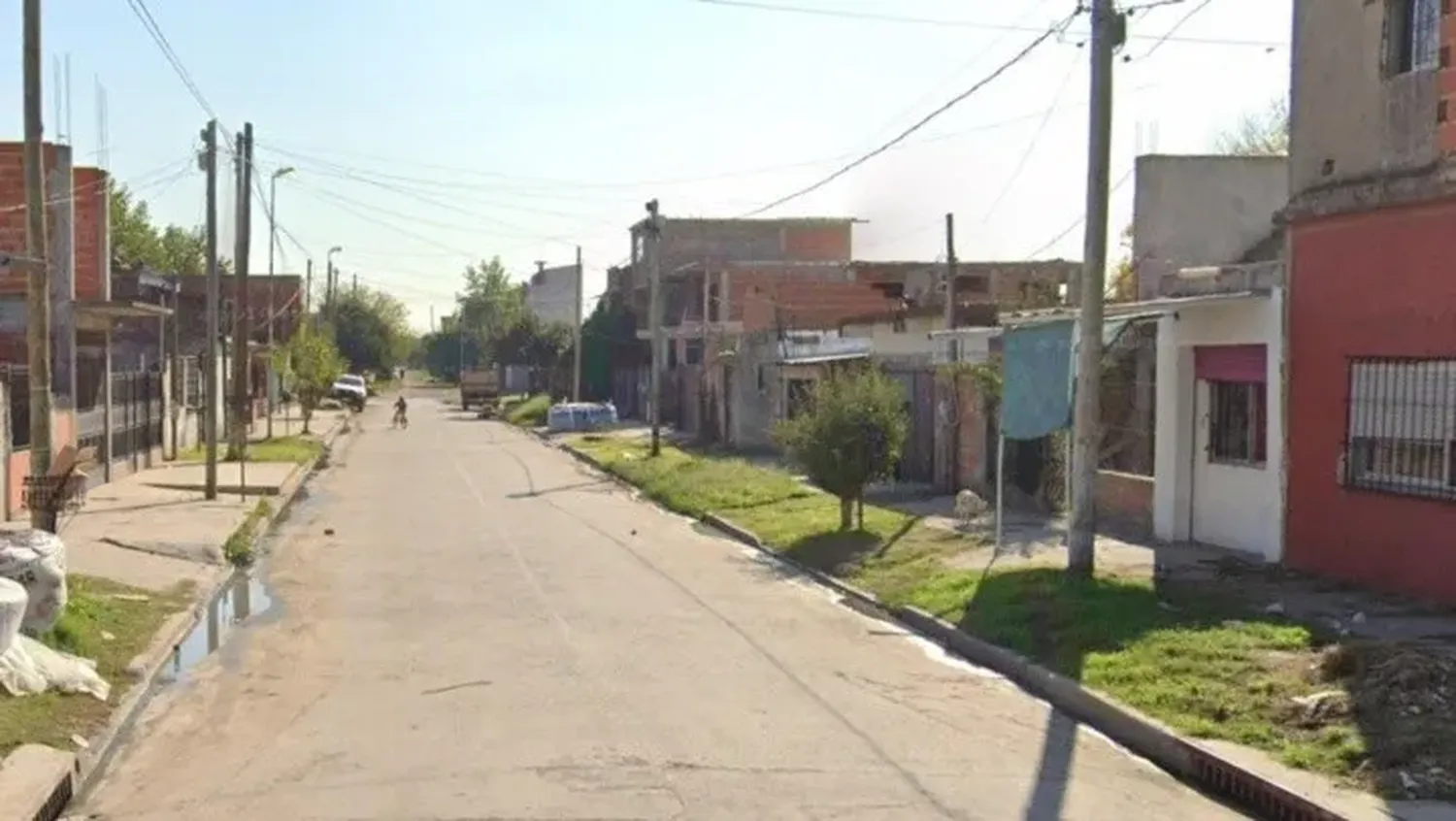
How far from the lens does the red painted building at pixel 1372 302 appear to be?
1366 centimetres

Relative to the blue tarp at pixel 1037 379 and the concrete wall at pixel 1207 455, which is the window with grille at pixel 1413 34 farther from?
the blue tarp at pixel 1037 379

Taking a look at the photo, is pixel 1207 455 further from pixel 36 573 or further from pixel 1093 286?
pixel 36 573

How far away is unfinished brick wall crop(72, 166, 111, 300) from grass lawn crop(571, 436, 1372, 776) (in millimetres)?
16788

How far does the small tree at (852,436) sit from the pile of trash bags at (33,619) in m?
10.7

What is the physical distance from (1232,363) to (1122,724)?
8.76 m

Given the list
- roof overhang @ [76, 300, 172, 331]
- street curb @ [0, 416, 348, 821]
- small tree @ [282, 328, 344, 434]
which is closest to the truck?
small tree @ [282, 328, 344, 434]

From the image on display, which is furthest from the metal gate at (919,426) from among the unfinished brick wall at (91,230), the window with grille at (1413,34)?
the unfinished brick wall at (91,230)

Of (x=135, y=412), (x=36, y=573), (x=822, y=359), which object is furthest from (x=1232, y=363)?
(x=135, y=412)

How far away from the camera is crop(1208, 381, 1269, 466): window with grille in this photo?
688 inches

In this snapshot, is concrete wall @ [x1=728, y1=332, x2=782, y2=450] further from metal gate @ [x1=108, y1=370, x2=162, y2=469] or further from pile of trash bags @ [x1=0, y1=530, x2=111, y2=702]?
pile of trash bags @ [x1=0, y1=530, x2=111, y2=702]

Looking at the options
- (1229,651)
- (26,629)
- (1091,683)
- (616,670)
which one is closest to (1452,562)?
(1229,651)

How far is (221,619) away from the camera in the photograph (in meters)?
15.4

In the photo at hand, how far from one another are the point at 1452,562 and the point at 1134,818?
6.77m

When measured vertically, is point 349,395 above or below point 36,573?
below
